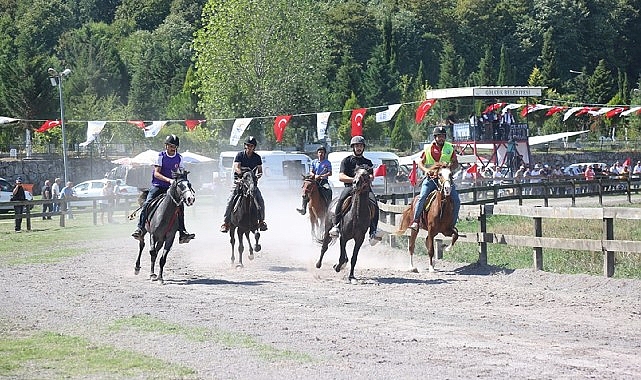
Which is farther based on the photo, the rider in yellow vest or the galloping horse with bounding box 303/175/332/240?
the galloping horse with bounding box 303/175/332/240

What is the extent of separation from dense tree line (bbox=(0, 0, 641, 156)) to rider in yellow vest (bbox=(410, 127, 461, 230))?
51.3 meters

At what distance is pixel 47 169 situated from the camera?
226 ft

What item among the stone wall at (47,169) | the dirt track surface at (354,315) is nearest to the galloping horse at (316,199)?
the dirt track surface at (354,315)

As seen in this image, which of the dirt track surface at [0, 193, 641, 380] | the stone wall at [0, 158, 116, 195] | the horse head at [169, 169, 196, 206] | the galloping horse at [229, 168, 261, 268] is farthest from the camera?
the stone wall at [0, 158, 116, 195]

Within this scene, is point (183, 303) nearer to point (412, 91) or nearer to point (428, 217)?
point (428, 217)

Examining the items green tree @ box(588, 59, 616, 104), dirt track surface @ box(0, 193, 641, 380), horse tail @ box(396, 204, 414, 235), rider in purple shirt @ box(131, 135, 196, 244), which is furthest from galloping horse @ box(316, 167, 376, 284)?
green tree @ box(588, 59, 616, 104)

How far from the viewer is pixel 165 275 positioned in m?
19.8

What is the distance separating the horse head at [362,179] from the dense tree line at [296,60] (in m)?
52.4

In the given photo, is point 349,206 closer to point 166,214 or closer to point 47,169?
point 166,214

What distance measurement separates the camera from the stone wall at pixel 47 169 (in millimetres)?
67062

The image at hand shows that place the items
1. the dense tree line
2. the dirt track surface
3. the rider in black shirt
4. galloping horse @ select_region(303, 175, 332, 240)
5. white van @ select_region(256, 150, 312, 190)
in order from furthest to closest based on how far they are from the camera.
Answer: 1. the dense tree line
2. white van @ select_region(256, 150, 312, 190)
3. galloping horse @ select_region(303, 175, 332, 240)
4. the rider in black shirt
5. the dirt track surface

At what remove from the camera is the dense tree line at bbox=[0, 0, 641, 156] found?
75.8 meters

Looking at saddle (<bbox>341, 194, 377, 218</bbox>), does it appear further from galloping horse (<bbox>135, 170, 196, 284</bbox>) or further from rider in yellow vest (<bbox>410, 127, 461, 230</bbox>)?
galloping horse (<bbox>135, 170, 196, 284</bbox>)

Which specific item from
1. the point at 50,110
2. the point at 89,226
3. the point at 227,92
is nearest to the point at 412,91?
the point at 227,92
